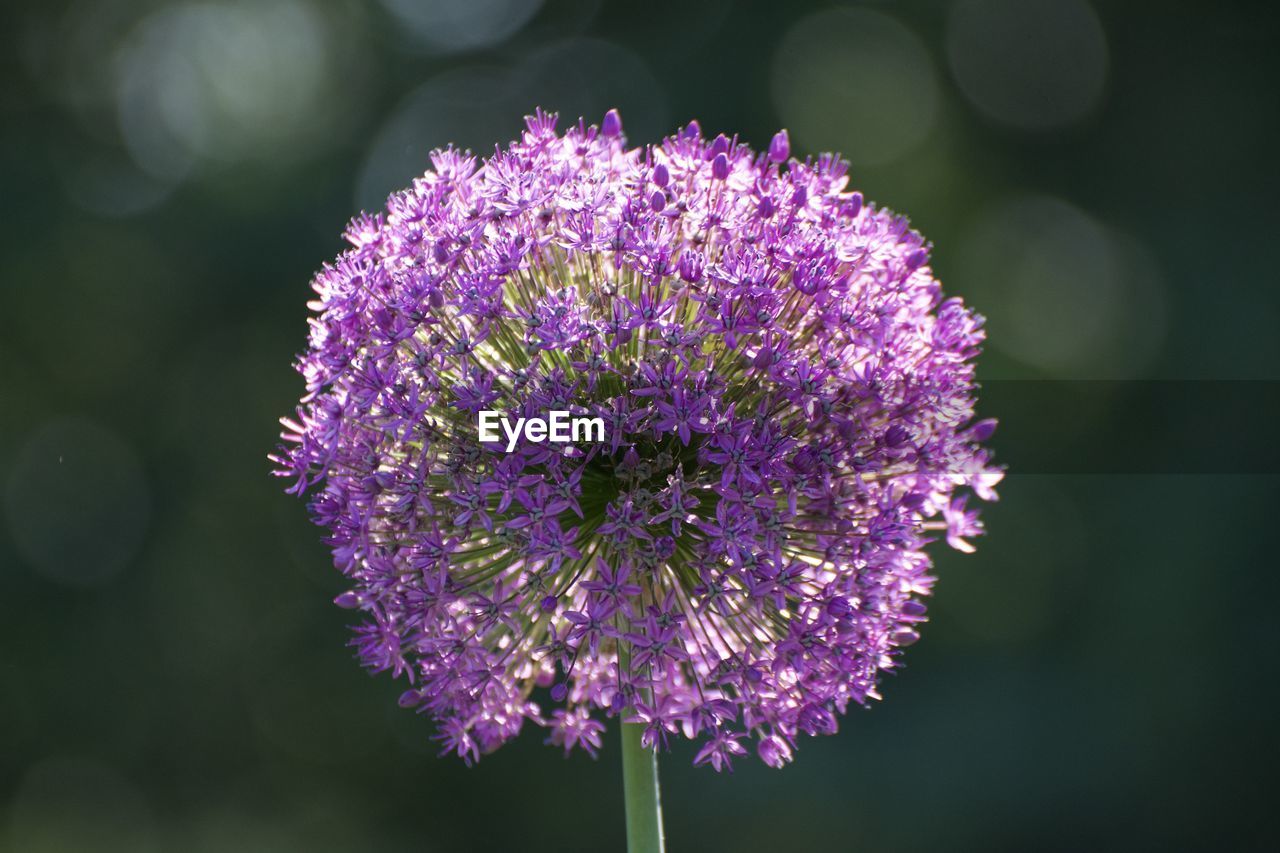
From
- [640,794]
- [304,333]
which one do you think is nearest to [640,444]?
[640,794]

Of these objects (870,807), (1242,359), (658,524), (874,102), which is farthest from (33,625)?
(1242,359)

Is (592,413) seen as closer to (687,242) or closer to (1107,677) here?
(687,242)

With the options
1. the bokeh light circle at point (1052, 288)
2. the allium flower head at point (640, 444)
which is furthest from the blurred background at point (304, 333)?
the allium flower head at point (640, 444)

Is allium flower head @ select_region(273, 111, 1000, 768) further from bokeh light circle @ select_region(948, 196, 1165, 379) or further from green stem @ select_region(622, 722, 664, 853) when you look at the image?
bokeh light circle @ select_region(948, 196, 1165, 379)

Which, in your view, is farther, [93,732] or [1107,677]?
[93,732]

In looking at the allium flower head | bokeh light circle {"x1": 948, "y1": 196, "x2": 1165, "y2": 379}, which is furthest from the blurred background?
the allium flower head

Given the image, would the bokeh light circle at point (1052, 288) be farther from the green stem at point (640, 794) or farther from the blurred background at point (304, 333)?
the green stem at point (640, 794)

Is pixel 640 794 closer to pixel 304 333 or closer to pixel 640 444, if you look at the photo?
pixel 640 444
